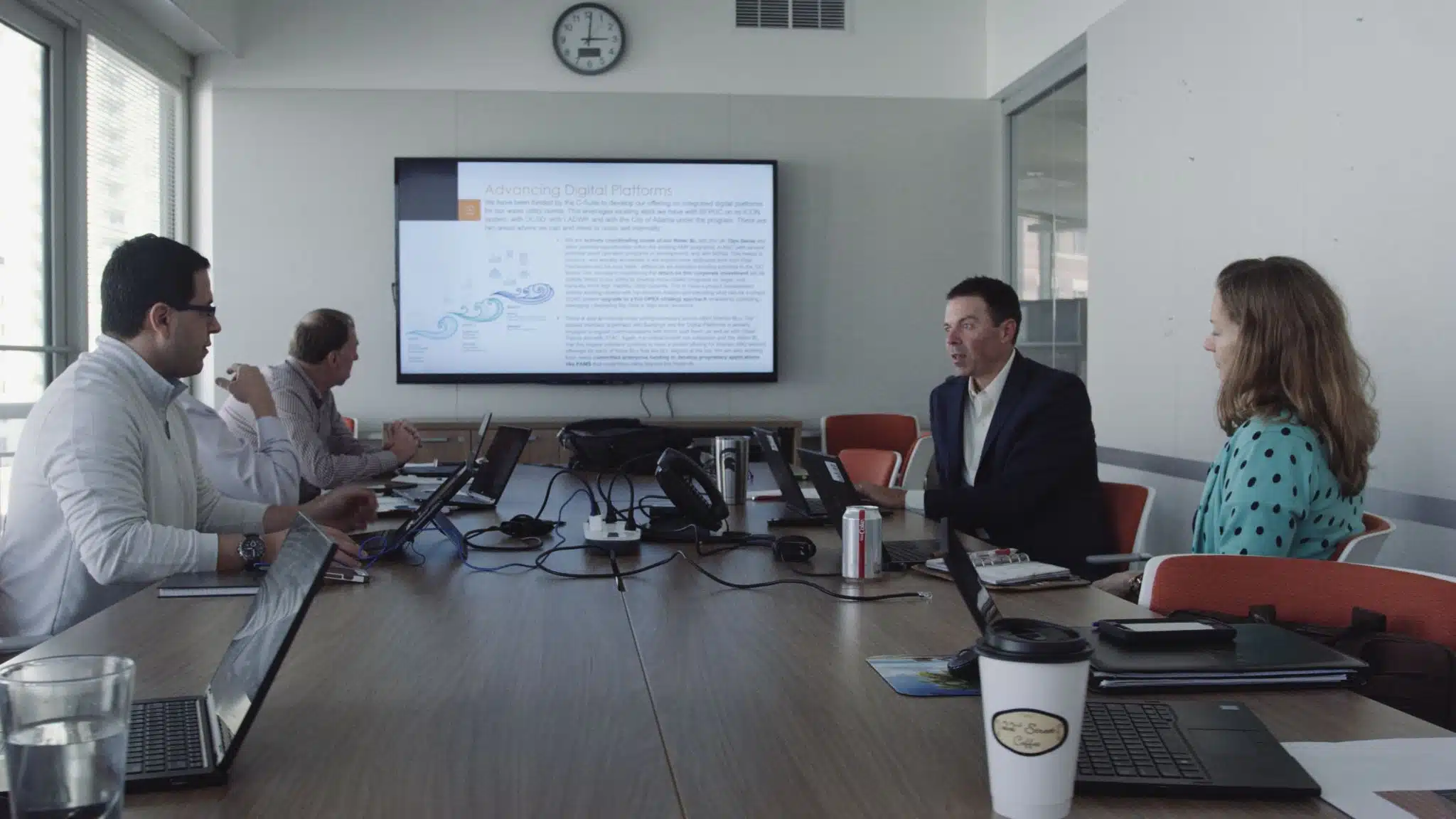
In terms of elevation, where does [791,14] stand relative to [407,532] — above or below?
above

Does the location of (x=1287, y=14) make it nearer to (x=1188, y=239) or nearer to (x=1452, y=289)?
(x=1188, y=239)

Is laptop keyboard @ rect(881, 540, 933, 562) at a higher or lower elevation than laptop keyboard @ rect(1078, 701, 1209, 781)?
lower

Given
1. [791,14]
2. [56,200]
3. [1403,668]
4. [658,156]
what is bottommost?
[1403,668]

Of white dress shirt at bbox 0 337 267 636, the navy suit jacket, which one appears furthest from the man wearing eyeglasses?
the navy suit jacket

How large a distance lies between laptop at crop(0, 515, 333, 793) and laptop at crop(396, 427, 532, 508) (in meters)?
2.02

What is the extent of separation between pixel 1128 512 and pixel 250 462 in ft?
8.13

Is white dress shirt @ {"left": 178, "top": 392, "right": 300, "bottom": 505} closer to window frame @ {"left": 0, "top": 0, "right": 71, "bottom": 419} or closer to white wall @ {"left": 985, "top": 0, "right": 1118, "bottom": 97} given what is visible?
window frame @ {"left": 0, "top": 0, "right": 71, "bottom": 419}

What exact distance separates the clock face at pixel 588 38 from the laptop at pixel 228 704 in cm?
529

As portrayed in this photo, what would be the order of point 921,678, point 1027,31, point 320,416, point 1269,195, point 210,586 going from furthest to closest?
point 1027,31 → point 320,416 → point 1269,195 → point 210,586 → point 921,678

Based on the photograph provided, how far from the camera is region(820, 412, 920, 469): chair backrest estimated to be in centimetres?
577

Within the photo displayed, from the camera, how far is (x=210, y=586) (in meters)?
2.04

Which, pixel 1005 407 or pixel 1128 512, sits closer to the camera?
pixel 1128 512

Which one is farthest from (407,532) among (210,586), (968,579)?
(968,579)

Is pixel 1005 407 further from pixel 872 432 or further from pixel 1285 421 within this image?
pixel 872 432
